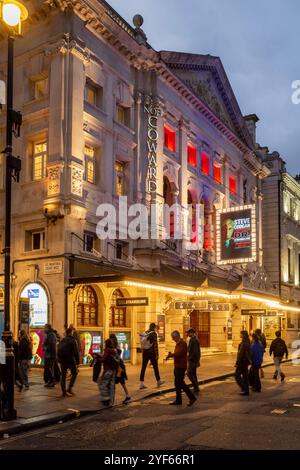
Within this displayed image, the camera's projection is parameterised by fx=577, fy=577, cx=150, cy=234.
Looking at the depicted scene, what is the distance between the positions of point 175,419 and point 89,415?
229cm

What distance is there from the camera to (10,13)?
11680 mm

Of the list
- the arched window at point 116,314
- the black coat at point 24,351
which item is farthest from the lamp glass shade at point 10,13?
the arched window at point 116,314

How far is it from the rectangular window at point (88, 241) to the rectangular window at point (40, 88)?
19.5 ft

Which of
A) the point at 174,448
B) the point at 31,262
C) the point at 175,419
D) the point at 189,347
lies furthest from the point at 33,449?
the point at 31,262

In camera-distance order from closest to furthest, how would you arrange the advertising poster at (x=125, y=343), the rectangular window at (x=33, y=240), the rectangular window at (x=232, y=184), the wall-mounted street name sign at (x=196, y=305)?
the rectangular window at (x=33, y=240), the advertising poster at (x=125, y=343), the wall-mounted street name sign at (x=196, y=305), the rectangular window at (x=232, y=184)

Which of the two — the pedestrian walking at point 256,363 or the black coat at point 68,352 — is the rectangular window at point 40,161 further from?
the pedestrian walking at point 256,363

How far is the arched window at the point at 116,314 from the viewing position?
24.4 m

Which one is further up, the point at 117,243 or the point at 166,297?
the point at 117,243

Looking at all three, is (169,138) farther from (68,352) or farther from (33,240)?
(68,352)

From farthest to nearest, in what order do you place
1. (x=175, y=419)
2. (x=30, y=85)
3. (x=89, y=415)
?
(x=30, y=85)
(x=89, y=415)
(x=175, y=419)

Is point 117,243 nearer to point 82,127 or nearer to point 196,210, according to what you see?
point 82,127

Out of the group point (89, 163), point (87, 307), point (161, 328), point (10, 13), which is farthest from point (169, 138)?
point (10, 13)

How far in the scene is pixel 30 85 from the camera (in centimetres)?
2383

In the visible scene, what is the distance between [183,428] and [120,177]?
54.0 feet
